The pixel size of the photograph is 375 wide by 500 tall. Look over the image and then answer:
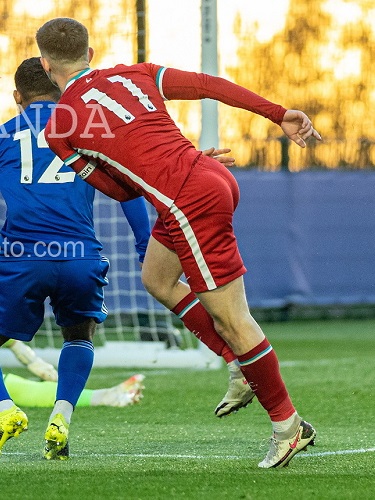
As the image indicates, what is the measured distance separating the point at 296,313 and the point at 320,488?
1060 cm

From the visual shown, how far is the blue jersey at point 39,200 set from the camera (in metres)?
4.75

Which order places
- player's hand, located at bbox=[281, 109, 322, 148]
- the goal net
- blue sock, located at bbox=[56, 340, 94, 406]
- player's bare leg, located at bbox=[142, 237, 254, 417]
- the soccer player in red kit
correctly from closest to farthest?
1. the soccer player in red kit
2. player's hand, located at bbox=[281, 109, 322, 148]
3. player's bare leg, located at bbox=[142, 237, 254, 417]
4. blue sock, located at bbox=[56, 340, 94, 406]
5. the goal net

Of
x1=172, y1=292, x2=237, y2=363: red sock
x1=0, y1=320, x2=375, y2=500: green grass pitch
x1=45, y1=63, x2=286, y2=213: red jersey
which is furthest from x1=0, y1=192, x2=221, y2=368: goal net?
x1=45, y1=63, x2=286, y2=213: red jersey

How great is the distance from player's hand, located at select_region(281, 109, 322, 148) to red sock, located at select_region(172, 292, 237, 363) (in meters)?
0.96

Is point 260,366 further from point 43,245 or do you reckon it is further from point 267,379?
point 43,245

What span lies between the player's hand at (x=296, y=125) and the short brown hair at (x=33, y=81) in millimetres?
1141

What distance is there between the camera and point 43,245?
4738 millimetres

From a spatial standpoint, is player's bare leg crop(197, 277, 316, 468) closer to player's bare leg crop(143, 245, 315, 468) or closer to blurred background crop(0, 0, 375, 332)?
player's bare leg crop(143, 245, 315, 468)

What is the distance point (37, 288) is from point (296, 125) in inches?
50.5

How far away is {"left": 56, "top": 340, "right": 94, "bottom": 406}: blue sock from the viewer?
4820 millimetres

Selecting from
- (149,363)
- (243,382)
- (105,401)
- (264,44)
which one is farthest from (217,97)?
(264,44)

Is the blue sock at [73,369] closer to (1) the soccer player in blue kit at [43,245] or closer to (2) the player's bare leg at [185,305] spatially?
(1) the soccer player in blue kit at [43,245]

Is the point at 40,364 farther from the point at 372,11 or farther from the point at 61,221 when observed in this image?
the point at 372,11

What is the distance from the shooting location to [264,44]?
46.9 ft
